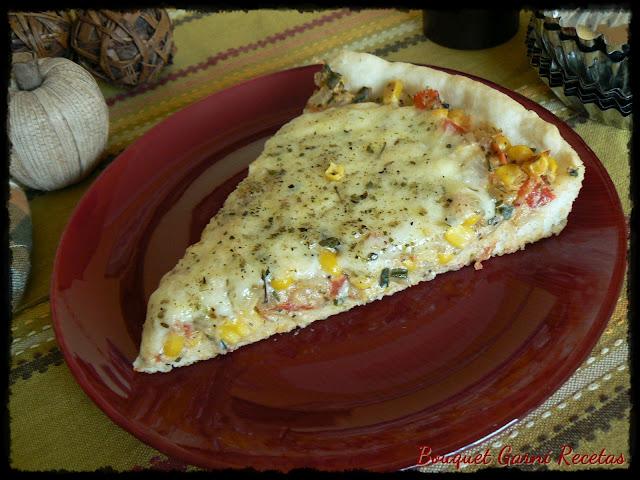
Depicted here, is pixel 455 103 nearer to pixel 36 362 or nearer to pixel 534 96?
pixel 534 96

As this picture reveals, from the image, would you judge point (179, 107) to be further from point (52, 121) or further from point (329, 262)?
point (329, 262)

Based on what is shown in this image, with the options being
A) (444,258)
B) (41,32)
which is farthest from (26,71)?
(444,258)

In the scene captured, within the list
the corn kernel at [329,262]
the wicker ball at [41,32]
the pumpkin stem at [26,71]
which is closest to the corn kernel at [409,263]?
the corn kernel at [329,262]

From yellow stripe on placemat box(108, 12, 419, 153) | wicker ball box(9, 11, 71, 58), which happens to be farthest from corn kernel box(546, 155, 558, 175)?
wicker ball box(9, 11, 71, 58)

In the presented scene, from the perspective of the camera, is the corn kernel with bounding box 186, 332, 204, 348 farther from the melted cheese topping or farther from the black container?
the black container

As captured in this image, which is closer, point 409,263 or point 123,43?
point 409,263
